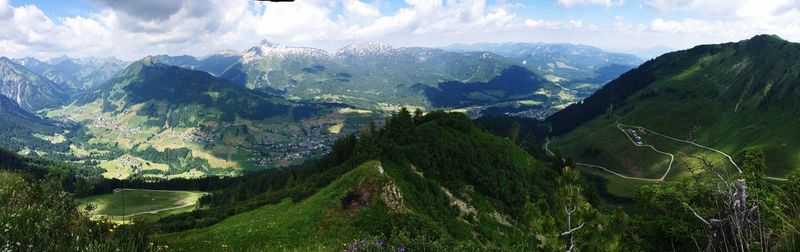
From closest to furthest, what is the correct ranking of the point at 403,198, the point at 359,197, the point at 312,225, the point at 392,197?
the point at 312,225 < the point at 359,197 < the point at 392,197 < the point at 403,198

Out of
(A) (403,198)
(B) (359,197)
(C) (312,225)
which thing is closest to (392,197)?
(B) (359,197)

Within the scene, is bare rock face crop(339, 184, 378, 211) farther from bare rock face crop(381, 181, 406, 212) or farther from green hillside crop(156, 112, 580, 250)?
bare rock face crop(381, 181, 406, 212)

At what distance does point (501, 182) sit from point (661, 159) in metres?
135

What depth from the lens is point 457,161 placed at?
91188mm

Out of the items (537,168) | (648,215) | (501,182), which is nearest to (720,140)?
(537,168)

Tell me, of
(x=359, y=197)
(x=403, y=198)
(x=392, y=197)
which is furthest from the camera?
(x=403, y=198)

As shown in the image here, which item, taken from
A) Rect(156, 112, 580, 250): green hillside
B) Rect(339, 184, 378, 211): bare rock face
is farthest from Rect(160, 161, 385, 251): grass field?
Rect(339, 184, 378, 211): bare rock face

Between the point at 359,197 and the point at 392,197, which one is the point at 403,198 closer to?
the point at 392,197

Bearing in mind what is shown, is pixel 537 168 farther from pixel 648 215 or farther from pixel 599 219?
pixel 599 219

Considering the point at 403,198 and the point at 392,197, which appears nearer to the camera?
the point at 392,197

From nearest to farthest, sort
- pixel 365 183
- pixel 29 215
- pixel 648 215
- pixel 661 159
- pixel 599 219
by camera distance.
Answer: pixel 29 215 < pixel 599 219 < pixel 648 215 < pixel 365 183 < pixel 661 159

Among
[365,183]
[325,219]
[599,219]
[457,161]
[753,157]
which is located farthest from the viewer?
[457,161]

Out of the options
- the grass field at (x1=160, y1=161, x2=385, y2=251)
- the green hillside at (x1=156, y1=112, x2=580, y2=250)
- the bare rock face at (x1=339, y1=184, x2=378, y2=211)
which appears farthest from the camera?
the bare rock face at (x1=339, y1=184, x2=378, y2=211)

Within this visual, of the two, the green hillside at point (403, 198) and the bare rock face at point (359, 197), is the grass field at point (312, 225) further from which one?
the bare rock face at point (359, 197)
